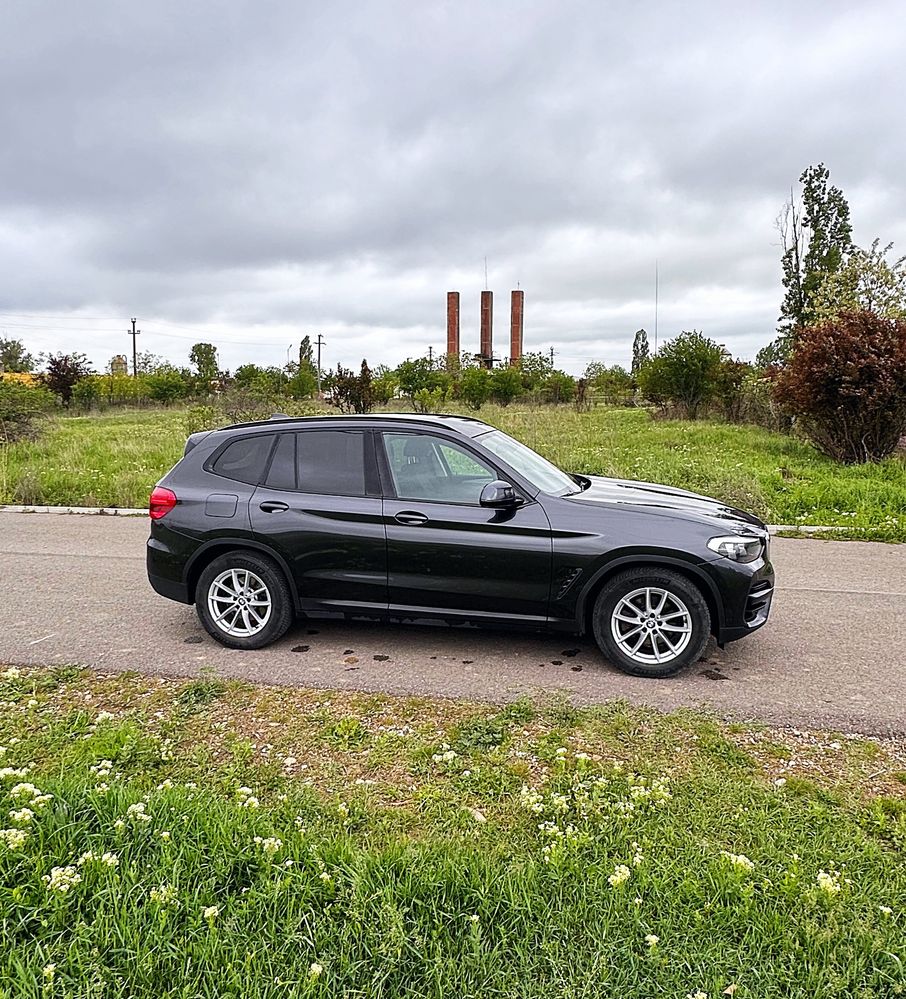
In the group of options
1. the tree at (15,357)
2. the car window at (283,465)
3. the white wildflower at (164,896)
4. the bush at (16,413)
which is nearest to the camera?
the white wildflower at (164,896)

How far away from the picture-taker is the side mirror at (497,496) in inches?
188

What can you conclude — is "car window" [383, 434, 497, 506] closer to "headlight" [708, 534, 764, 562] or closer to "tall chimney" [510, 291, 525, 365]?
"headlight" [708, 534, 764, 562]

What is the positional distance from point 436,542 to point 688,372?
969 inches

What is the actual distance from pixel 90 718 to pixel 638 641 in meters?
3.27

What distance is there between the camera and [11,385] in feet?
65.9

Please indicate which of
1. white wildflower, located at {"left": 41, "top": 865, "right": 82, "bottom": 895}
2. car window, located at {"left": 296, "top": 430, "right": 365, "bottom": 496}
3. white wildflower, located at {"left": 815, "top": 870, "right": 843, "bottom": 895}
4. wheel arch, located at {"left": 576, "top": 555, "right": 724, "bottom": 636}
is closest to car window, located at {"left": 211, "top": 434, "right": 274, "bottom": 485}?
car window, located at {"left": 296, "top": 430, "right": 365, "bottom": 496}

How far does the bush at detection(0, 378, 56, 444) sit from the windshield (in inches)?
657

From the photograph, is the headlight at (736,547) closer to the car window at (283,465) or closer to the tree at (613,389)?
the car window at (283,465)

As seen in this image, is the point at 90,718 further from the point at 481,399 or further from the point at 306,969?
the point at 481,399

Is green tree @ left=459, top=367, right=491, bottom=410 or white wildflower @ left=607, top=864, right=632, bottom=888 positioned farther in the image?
green tree @ left=459, top=367, right=491, bottom=410

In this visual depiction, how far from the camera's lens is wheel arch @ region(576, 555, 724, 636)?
15.4 feet

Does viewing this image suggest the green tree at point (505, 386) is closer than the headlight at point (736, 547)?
No

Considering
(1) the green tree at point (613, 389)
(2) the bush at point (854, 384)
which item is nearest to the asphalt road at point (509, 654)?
(2) the bush at point (854, 384)

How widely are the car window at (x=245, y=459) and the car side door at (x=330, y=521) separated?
113 millimetres
